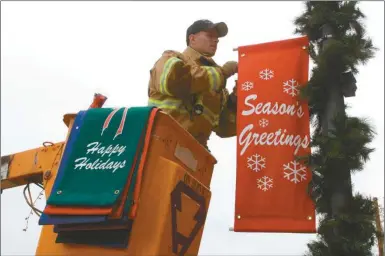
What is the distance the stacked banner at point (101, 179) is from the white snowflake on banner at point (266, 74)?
Answer: 4.22 feet

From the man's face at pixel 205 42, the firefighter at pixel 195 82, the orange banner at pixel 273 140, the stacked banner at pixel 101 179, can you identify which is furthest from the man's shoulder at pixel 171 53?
the stacked banner at pixel 101 179

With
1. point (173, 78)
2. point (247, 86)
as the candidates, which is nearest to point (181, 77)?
point (173, 78)

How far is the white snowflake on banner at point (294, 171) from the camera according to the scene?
3.44 metres

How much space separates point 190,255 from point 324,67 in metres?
1.49

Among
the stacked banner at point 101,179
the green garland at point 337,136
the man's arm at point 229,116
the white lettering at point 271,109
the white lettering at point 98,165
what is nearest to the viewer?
the stacked banner at point 101,179

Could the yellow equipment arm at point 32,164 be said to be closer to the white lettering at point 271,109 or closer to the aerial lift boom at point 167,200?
the aerial lift boom at point 167,200

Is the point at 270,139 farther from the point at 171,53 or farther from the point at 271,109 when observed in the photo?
the point at 171,53

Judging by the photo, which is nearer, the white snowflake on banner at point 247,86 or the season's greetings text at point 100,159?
the season's greetings text at point 100,159

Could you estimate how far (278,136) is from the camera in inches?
141

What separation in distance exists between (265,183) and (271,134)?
342mm

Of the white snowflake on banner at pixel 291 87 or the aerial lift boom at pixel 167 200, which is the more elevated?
the white snowflake on banner at pixel 291 87

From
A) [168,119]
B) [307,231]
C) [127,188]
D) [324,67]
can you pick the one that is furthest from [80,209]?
[324,67]

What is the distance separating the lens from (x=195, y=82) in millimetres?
3400

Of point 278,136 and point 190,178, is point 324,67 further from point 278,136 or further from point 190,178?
point 190,178
